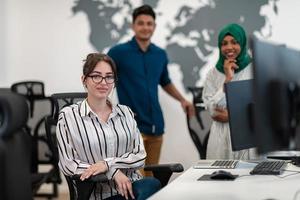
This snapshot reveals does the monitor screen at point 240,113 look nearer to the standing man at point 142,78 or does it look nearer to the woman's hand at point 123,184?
the woman's hand at point 123,184

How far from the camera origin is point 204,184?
2.03 meters

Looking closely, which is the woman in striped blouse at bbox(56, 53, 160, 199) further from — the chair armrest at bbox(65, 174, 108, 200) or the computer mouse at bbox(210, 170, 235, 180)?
the computer mouse at bbox(210, 170, 235, 180)

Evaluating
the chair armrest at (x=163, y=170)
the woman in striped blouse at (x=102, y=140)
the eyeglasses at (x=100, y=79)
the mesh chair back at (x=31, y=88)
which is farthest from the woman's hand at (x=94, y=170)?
the mesh chair back at (x=31, y=88)

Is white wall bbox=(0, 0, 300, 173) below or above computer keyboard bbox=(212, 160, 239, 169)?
above

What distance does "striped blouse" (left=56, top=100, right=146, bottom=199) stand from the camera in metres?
2.31

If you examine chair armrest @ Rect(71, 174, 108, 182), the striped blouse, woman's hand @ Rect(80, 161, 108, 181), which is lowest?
chair armrest @ Rect(71, 174, 108, 182)

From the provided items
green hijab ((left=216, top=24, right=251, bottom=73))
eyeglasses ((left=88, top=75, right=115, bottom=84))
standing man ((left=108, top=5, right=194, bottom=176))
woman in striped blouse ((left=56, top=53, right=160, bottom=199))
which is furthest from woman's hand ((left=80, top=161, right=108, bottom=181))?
standing man ((left=108, top=5, right=194, bottom=176))

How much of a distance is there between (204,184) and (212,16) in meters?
2.66

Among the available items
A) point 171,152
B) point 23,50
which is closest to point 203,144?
point 171,152

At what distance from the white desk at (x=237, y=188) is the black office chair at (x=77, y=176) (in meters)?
0.20

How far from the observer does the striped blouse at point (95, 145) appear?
2312 millimetres

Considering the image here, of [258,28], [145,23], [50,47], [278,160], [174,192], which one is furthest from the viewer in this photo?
[50,47]

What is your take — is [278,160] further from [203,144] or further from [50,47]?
[50,47]

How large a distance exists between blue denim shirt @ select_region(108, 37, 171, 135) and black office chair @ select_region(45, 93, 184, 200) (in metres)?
0.95
